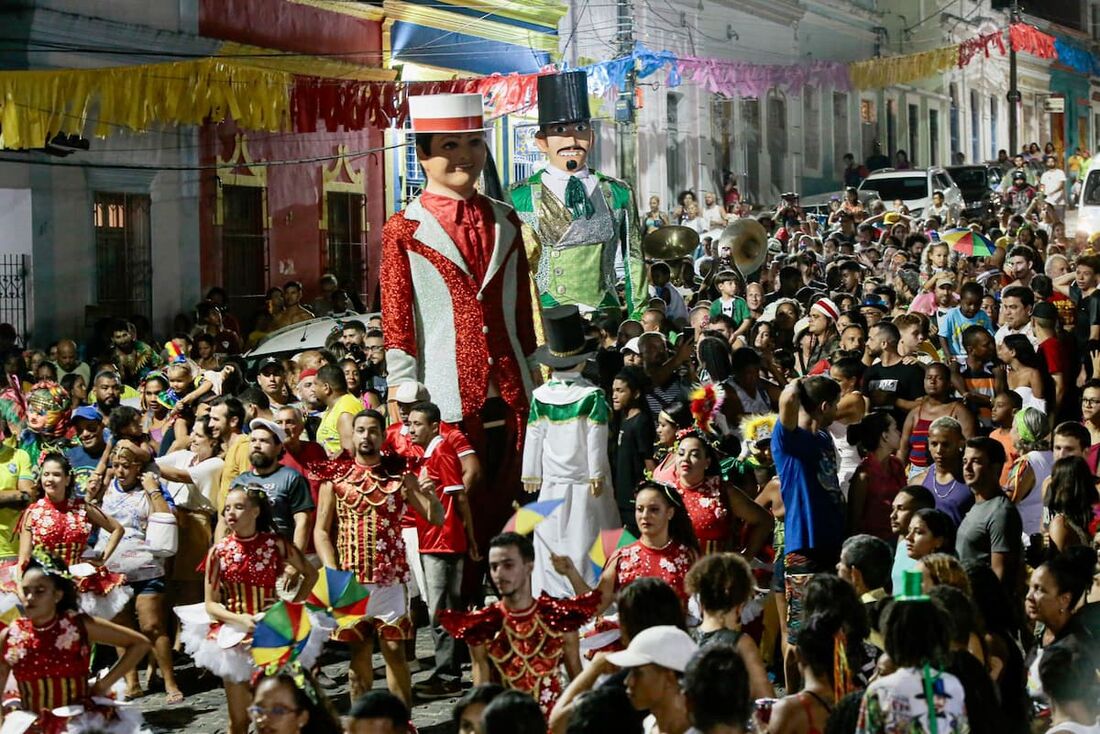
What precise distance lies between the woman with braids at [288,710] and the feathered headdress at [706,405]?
4303 millimetres

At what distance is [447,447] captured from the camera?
31.2 feet

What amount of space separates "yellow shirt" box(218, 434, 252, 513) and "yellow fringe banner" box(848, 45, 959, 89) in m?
25.5

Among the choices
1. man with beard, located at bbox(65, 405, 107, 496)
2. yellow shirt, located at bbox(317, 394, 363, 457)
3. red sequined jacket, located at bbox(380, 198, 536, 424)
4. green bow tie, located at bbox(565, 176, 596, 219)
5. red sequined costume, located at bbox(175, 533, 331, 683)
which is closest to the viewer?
red sequined costume, located at bbox(175, 533, 331, 683)

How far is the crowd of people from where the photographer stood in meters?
6.12

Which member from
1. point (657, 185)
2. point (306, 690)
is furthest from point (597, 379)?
point (657, 185)

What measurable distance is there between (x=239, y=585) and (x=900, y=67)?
91.0ft

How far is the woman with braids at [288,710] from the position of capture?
6.11 m

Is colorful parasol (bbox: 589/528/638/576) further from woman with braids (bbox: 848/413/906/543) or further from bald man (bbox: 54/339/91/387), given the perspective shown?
bald man (bbox: 54/339/91/387)

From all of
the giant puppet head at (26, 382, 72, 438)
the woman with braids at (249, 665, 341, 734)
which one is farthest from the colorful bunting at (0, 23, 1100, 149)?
the woman with braids at (249, 665, 341, 734)

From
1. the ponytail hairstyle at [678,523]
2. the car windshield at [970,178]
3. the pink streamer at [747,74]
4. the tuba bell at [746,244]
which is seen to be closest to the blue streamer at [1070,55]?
the car windshield at [970,178]

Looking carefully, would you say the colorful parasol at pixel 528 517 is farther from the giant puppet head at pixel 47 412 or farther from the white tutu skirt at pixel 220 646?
the giant puppet head at pixel 47 412

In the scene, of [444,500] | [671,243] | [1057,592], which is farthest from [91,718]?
[671,243]

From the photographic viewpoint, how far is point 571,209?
14562mm

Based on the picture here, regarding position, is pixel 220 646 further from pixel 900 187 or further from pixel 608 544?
pixel 900 187
